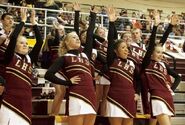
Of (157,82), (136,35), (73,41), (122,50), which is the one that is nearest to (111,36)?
(122,50)

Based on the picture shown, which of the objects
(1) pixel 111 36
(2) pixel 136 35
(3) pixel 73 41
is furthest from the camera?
(2) pixel 136 35

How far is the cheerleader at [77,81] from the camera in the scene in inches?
162

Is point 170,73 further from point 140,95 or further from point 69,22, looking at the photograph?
point 69,22

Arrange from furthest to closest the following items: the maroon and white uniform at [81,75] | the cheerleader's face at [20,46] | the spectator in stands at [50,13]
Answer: the spectator in stands at [50,13] → the maroon and white uniform at [81,75] → the cheerleader's face at [20,46]

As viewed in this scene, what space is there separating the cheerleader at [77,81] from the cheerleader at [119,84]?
0.43 metres

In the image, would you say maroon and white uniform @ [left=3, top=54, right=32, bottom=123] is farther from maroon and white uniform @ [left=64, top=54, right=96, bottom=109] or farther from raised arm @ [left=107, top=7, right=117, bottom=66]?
raised arm @ [left=107, top=7, right=117, bottom=66]

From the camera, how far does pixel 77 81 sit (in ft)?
13.7

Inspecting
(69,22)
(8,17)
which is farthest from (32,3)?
(8,17)

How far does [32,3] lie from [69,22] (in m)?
1.01

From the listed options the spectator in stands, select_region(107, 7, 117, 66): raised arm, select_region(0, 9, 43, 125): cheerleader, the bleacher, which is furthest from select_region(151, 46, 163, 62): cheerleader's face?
the spectator in stands

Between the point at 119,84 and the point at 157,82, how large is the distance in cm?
56

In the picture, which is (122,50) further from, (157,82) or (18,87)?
(18,87)

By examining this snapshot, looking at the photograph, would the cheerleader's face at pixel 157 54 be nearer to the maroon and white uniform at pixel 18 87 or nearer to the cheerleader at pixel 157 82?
the cheerleader at pixel 157 82

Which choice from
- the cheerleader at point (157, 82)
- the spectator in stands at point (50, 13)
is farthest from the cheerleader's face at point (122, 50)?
the spectator in stands at point (50, 13)
